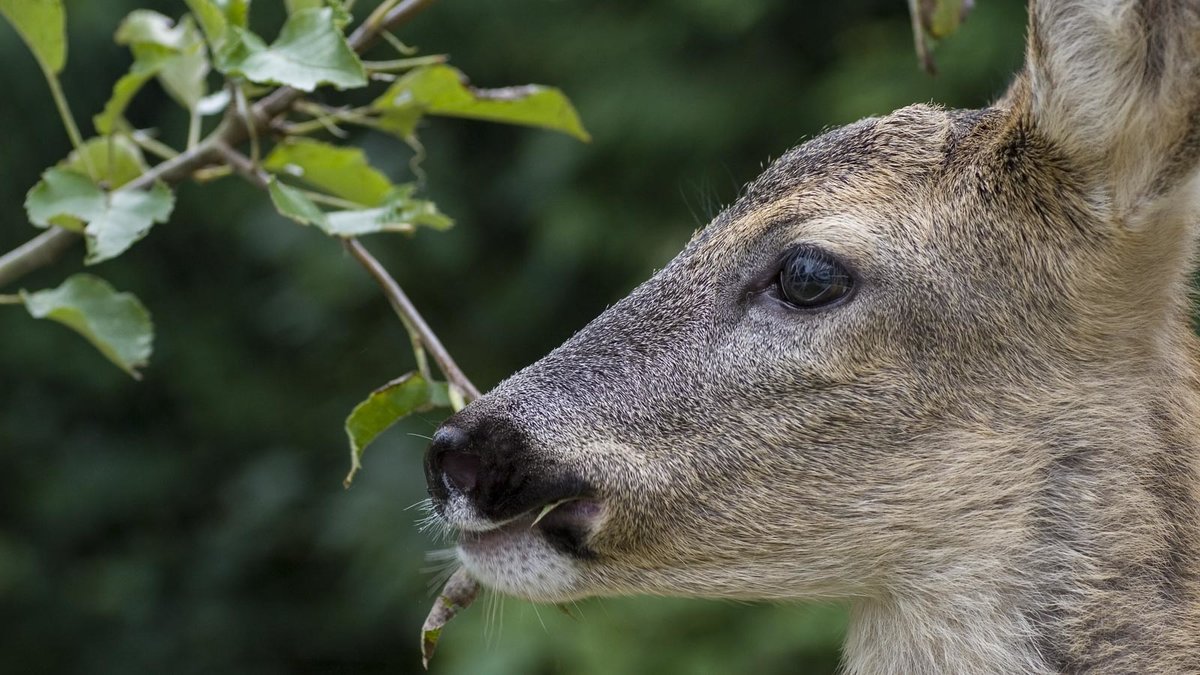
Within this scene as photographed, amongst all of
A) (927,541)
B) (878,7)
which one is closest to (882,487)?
(927,541)

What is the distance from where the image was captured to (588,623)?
5.44 meters

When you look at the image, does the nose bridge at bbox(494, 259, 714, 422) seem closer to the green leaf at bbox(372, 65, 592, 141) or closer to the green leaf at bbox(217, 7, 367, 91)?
the green leaf at bbox(372, 65, 592, 141)

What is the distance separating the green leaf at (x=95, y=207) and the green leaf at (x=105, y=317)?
0.61 feet

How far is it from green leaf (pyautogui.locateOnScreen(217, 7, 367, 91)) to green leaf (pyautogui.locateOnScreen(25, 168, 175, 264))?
0.32 m

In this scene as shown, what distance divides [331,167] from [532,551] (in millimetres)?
871

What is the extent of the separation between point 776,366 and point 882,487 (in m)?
0.29

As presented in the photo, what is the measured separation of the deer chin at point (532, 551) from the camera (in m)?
2.75

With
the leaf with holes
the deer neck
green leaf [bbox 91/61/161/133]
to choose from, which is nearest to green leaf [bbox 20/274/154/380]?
green leaf [bbox 91/61/161/133]

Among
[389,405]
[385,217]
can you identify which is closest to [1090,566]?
[389,405]

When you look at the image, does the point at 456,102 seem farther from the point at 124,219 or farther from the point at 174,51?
the point at 124,219

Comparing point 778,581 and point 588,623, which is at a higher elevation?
point 778,581

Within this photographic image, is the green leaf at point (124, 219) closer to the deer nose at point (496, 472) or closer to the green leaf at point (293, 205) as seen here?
the green leaf at point (293, 205)

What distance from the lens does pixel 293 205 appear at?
2.63 m

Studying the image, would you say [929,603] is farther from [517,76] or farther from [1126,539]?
[517,76]
